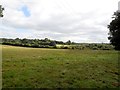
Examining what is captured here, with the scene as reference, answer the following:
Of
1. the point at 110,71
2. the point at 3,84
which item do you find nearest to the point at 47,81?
the point at 3,84

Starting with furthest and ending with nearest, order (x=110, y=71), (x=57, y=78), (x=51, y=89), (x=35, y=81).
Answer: (x=110, y=71), (x=57, y=78), (x=35, y=81), (x=51, y=89)

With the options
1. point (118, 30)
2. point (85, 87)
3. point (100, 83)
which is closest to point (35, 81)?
point (85, 87)

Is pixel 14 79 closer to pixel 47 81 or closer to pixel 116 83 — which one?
pixel 47 81

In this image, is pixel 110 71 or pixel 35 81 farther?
pixel 110 71

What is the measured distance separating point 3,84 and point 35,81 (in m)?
3.01

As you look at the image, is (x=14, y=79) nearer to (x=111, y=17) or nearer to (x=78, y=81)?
(x=78, y=81)

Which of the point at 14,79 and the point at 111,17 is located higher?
the point at 111,17

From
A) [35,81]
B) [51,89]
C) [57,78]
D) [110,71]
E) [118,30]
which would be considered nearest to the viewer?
[51,89]

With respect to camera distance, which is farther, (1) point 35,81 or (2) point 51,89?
(1) point 35,81

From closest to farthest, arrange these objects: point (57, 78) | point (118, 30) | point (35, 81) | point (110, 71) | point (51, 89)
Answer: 1. point (51, 89)
2. point (35, 81)
3. point (57, 78)
4. point (110, 71)
5. point (118, 30)

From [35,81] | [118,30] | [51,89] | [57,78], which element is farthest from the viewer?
[118,30]

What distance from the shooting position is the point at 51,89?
68.4 ft

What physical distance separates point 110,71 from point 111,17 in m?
48.3

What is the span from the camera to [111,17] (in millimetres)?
76625
